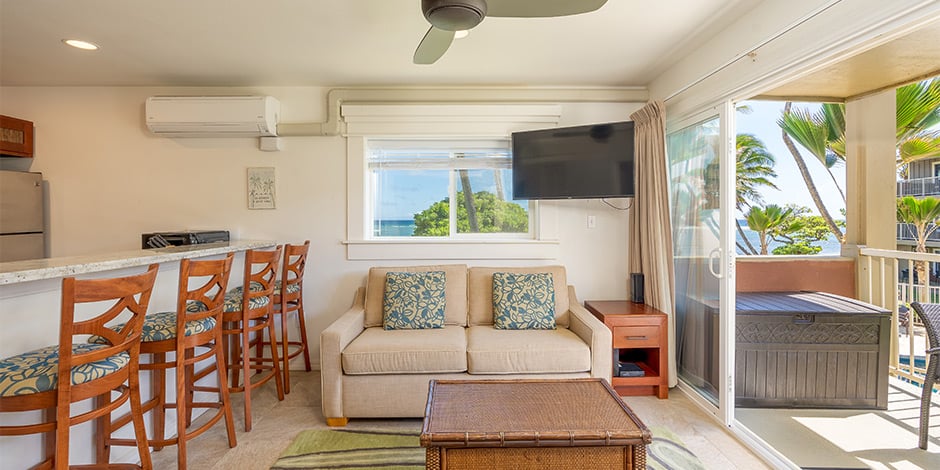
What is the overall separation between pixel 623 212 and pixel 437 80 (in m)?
1.91

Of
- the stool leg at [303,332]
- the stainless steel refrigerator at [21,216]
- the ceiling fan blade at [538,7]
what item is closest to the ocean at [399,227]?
the stool leg at [303,332]

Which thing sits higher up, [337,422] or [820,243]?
[820,243]

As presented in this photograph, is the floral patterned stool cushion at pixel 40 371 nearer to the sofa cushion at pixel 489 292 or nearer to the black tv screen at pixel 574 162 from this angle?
the sofa cushion at pixel 489 292

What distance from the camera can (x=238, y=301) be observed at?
2.40 m

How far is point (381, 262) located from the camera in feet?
11.0

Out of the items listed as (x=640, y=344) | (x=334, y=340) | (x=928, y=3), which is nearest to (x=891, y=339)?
(x=640, y=344)

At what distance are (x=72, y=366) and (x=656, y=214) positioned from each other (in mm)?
3149

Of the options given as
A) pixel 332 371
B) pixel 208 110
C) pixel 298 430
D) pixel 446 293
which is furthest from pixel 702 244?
pixel 208 110

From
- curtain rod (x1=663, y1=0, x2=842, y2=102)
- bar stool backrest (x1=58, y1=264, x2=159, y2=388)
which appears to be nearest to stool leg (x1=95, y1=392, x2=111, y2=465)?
bar stool backrest (x1=58, y1=264, x2=159, y2=388)

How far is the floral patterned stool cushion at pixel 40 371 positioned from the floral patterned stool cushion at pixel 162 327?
0.26 meters

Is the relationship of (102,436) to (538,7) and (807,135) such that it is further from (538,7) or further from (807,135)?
(807,135)

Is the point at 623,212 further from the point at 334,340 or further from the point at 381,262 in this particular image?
the point at 334,340

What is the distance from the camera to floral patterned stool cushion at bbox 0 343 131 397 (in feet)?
4.07

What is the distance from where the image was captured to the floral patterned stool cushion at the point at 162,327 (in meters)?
1.74
